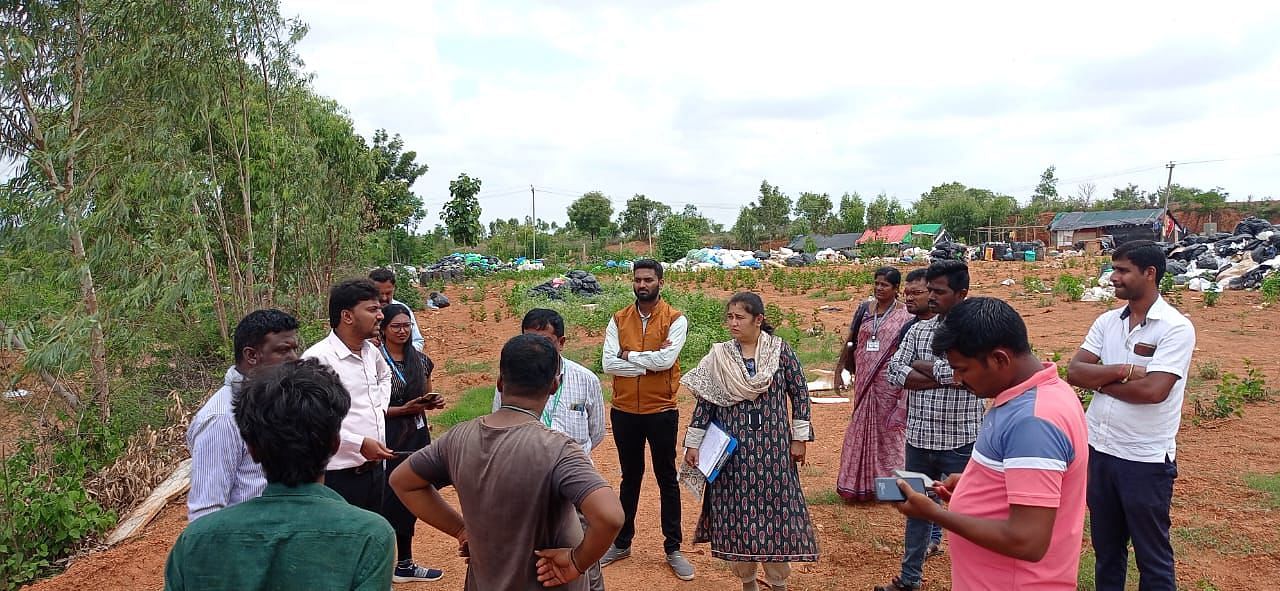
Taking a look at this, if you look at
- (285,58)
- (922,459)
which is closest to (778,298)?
(285,58)

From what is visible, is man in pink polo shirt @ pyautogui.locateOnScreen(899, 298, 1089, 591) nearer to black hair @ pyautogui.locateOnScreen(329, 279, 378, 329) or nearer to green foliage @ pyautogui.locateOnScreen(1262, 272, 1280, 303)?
black hair @ pyautogui.locateOnScreen(329, 279, 378, 329)

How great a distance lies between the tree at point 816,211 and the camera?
5259 cm

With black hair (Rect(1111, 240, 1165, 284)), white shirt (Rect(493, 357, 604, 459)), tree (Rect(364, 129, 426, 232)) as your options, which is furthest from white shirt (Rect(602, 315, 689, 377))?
tree (Rect(364, 129, 426, 232))

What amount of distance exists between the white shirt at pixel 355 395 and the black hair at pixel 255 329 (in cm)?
80

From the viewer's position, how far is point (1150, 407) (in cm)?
313

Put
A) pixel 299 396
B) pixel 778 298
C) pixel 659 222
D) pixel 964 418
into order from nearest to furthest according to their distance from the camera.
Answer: pixel 299 396, pixel 964 418, pixel 778 298, pixel 659 222

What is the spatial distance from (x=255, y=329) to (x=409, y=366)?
1.70 meters

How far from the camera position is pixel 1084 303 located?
1545cm

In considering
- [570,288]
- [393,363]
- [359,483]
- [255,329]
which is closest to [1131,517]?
[359,483]

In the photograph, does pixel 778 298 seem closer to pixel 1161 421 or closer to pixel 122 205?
pixel 122 205

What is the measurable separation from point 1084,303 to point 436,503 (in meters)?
16.3

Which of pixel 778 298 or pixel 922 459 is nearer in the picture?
pixel 922 459

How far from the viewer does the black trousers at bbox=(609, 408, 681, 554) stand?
4359 millimetres

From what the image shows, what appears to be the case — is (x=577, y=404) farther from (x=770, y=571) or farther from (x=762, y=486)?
(x=770, y=571)
